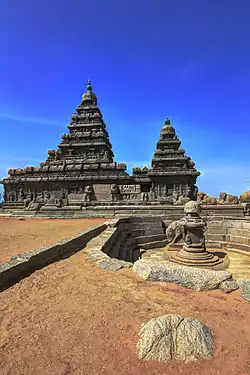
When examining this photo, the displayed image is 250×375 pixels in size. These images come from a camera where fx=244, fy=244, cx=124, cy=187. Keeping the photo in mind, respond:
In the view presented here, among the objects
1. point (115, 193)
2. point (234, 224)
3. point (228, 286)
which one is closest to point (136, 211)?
point (234, 224)

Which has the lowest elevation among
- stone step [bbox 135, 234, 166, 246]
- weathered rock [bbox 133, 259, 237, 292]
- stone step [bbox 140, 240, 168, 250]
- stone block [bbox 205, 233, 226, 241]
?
stone step [bbox 140, 240, 168, 250]

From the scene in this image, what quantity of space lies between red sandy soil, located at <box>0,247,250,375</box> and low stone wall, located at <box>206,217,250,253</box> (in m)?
8.27

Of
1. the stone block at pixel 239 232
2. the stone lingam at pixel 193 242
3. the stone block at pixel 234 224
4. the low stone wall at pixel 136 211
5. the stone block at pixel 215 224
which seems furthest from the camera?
the low stone wall at pixel 136 211

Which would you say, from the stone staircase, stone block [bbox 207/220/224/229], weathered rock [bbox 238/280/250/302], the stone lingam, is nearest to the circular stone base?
the stone lingam

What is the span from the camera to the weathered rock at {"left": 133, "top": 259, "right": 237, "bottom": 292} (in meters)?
3.71

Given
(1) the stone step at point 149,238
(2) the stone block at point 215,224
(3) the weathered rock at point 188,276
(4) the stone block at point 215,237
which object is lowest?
(1) the stone step at point 149,238

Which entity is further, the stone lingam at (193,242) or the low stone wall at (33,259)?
the stone lingam at (193,242)

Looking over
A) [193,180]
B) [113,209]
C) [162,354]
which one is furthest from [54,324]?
[193,180]

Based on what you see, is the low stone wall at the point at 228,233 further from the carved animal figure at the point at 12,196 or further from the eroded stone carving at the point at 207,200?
the carved animal figure at the point at 12,196

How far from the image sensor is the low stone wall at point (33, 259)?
152 inches

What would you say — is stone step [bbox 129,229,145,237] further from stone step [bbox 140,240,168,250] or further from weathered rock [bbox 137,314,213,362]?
weathered rock [bbox 137,314,213,362]

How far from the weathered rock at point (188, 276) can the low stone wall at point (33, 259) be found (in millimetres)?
1980

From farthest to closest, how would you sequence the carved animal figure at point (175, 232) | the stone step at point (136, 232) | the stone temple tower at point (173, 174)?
the stone temple tower at point (173, 174)
the stone step at point (136, 232)
the carved animal figure at point (175, 232)

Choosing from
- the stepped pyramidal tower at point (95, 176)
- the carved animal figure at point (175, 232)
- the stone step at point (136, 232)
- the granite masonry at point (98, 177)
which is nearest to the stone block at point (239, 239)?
the carved animal figure at point (175, 232)
